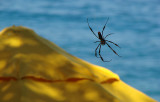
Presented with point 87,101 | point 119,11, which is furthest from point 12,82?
point 119,11

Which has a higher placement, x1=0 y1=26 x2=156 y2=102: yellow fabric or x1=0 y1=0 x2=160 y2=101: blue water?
x1=0 y1=0 x2=160 y2=101: blue water

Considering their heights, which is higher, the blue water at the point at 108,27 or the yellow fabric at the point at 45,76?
the blue water at the point at 108,27

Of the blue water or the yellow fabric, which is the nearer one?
the yellow fabric

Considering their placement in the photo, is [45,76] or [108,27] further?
[108,27]

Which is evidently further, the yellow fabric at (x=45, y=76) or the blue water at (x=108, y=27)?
the blue water at (x=108, y=27)

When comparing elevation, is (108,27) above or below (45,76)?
above
